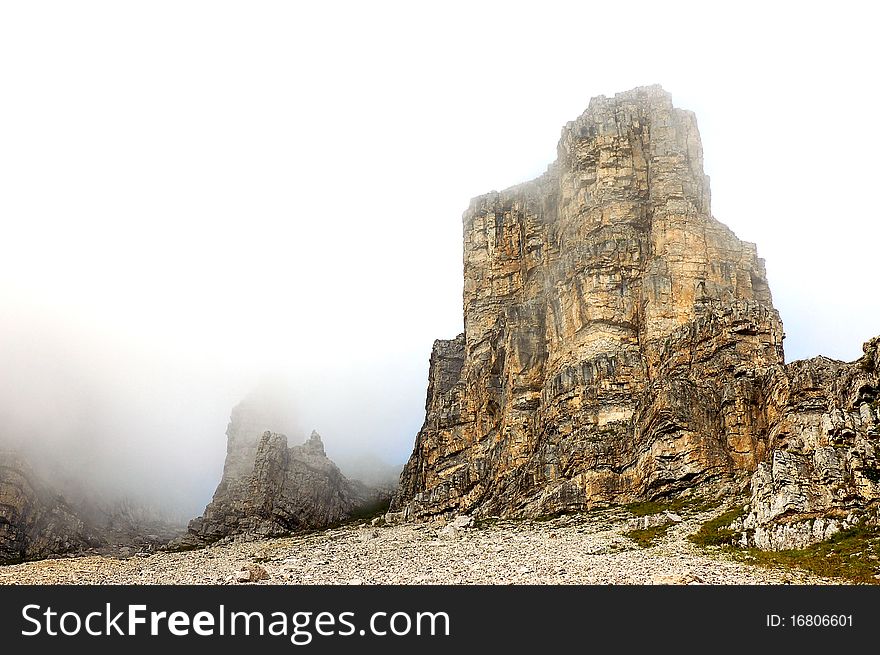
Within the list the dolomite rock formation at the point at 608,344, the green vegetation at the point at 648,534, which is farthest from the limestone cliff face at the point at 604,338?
the green vegetation at the point at 648,534

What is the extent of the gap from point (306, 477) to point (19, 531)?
6860 centimetres

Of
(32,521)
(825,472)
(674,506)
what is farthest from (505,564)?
(32,521)

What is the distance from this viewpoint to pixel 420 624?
799 inches

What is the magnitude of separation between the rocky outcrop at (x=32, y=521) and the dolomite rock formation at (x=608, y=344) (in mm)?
93823

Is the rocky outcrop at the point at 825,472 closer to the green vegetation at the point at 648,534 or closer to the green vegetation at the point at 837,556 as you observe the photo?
the green vegetation at the point at 837,556

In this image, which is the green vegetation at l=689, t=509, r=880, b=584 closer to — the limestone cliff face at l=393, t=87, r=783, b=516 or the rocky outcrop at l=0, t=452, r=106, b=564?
the limestone cliff face at l=393, t=87, r=783, b=516

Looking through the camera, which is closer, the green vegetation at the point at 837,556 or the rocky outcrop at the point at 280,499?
the green vegetation at the point at 837,556

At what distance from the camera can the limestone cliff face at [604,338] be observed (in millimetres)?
78875

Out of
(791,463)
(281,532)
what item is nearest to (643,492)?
(791,463)

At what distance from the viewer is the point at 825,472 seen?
151 ft

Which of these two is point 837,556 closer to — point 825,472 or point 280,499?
point 825,472

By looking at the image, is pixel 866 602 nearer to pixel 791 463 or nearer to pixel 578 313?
pixel 791 463

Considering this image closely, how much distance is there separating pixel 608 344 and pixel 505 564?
5955 cm

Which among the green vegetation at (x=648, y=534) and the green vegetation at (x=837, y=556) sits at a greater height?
the green vegetation at (x=837, y=556)
